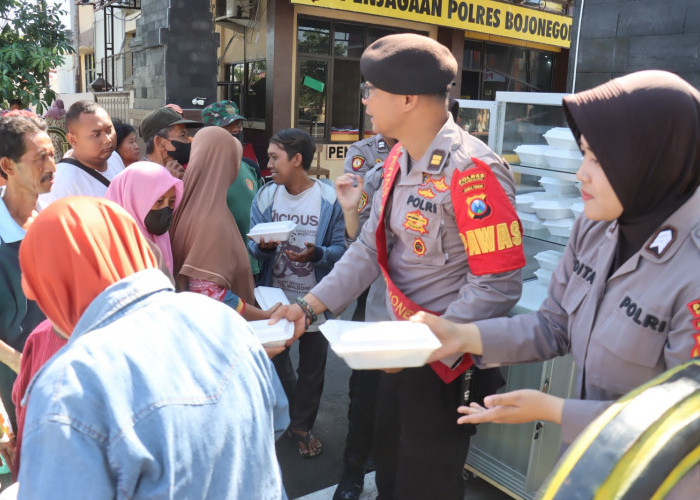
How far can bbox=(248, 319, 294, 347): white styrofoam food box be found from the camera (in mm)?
1979

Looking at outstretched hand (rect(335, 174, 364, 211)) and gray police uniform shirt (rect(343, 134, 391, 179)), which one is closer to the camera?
outstretched hand (rect(335, 174, 364, 211))

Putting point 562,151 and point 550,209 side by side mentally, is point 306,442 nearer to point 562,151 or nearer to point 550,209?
point 550,209

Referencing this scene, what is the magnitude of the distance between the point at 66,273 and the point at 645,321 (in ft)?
4.17

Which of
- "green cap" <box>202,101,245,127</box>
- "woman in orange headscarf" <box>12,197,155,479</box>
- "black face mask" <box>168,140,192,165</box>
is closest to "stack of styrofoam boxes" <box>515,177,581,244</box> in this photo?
"woman in orange headscarf" <box>12,197,155,479</box>

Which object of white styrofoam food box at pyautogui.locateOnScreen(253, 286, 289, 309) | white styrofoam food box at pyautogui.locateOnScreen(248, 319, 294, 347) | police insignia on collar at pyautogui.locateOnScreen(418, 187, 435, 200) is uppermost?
police insignia on collar at pyautogui.locateOnScreen(418, 187, 435, 200)

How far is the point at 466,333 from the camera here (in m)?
1.77

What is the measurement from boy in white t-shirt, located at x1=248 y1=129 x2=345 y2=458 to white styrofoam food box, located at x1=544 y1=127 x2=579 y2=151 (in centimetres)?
123

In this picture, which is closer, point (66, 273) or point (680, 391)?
point (680, 391)

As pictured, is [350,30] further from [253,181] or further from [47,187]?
[47,187]

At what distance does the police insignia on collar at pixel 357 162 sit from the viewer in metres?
4.20

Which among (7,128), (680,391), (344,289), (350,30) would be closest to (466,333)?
(344,289)

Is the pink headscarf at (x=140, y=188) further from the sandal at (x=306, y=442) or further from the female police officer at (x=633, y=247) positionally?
the female police officer at (x=633, y=247)

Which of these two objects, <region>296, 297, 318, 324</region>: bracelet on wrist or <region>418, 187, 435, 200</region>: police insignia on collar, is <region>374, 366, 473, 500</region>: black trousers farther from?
<region>418, 187, 435, 200</region>: police insignia on collar

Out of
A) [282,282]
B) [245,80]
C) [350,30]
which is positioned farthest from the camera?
[245,80]
